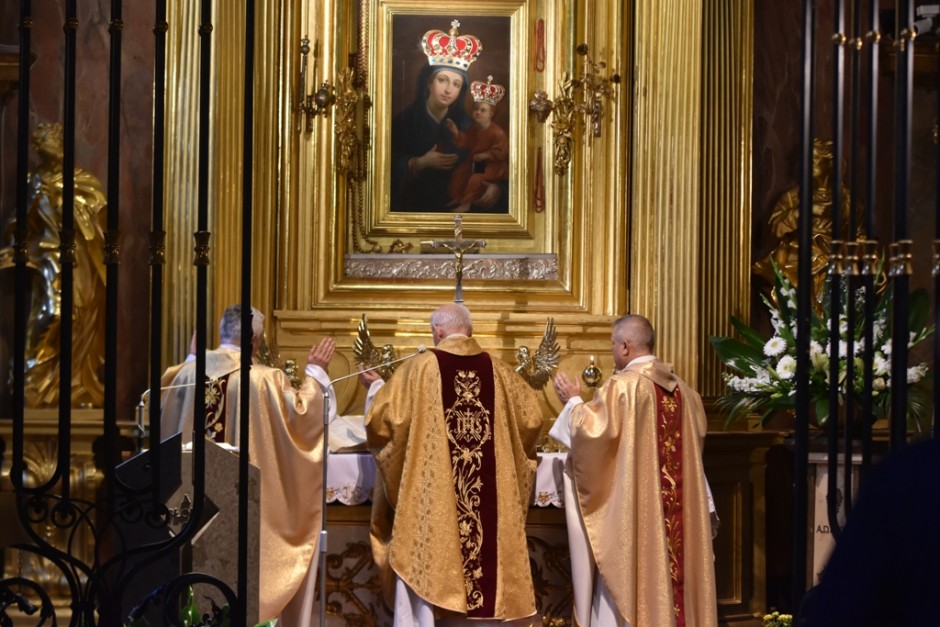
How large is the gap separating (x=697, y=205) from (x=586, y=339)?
3.65 ft

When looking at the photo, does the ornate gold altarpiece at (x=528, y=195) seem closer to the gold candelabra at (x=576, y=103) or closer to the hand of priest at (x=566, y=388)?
the gold candelabra at (x=576, y=103)

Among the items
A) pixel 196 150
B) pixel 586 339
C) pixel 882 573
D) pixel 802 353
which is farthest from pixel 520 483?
pixel 882 573

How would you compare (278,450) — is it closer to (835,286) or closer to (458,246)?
(458,246)

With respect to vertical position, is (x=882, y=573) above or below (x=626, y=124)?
below

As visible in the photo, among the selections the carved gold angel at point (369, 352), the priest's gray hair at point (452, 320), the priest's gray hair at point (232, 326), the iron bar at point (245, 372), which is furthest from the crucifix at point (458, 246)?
the iron bar at point (245, 372)

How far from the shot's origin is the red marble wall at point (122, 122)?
30.0ft

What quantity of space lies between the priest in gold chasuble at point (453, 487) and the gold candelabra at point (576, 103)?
7.18ft

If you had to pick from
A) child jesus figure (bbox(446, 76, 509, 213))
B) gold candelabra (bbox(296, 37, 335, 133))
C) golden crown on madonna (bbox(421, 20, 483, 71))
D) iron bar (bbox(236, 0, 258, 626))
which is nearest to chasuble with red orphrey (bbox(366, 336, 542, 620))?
child jesus figure (bbox(446, 76, 509, 213))

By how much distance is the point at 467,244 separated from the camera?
9.16 meters

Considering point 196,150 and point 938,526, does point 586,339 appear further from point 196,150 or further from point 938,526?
point 938,526

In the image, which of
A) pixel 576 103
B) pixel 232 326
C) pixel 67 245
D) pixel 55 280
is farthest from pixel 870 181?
pixel 55 280

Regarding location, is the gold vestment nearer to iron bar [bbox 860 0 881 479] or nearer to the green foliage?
the green foliage

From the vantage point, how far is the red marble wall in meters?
9.13

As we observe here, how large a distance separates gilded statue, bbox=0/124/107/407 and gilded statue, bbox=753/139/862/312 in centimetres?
420
